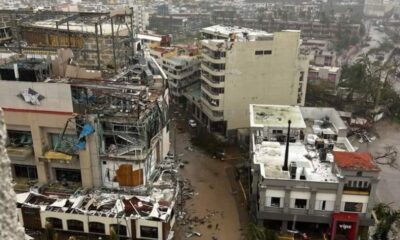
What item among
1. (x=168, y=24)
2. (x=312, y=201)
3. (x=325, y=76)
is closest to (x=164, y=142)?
(x=312, y=201)

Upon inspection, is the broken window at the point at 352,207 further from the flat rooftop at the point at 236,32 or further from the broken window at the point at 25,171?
the flat rooftop at the point at 236,32

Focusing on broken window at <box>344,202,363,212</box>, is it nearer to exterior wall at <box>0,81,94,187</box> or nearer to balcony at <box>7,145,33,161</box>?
exterior wall at <box>0,81,94,187</box>

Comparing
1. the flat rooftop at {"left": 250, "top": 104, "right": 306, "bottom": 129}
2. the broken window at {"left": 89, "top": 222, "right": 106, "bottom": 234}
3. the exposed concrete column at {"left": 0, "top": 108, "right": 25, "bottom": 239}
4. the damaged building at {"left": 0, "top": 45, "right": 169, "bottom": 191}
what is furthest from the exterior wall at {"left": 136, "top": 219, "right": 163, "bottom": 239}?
the exposed concrete column at {"left": 0, "top": 108, "right": 25, "bottom": 239}

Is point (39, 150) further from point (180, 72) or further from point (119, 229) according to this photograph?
point (180, 72)

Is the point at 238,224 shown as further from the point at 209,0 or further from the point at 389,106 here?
the point at 209,0

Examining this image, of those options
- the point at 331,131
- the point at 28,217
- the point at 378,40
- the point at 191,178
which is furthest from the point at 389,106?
the point at 378,40

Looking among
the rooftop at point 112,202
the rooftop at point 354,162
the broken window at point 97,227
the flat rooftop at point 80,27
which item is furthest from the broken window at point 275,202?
the flat rooftop at point 80,27
